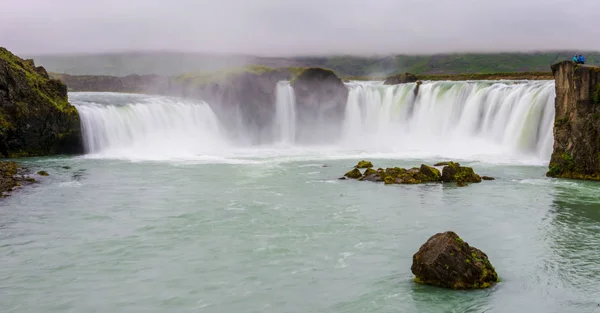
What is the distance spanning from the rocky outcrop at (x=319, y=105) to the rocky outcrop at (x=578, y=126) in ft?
92.8

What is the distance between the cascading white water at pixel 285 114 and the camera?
55.4 meters

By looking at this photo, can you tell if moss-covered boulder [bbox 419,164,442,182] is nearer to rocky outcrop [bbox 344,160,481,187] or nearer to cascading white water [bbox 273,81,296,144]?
rocky outcrop [bbox 344,160,481,187]

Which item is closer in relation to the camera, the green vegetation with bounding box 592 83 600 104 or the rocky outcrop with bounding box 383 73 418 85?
the green vegetation with bounding box 592 83 600 104

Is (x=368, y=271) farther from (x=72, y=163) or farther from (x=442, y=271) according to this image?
(x=72, y=163)

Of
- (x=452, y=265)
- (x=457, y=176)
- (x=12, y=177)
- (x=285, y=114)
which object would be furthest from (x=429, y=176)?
(x=285, y=114)

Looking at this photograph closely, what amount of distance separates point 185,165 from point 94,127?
385 inches

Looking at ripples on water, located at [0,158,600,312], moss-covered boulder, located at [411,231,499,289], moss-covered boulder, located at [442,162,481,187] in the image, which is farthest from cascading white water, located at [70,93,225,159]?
moss-covered boulder, located at [411,231,499,289]

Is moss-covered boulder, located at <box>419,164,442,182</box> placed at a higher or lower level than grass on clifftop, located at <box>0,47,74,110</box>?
lower

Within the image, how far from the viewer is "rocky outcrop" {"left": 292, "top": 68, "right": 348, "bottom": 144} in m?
55.1

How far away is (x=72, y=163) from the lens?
3450 cm

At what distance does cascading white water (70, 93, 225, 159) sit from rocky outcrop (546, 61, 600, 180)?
960 inches

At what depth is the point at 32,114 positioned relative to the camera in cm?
3697

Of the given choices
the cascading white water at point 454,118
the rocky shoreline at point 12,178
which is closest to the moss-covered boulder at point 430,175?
the cascading white water at point 454,118

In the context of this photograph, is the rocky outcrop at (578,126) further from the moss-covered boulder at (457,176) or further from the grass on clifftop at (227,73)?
the grass on clifftop at (227,73)
